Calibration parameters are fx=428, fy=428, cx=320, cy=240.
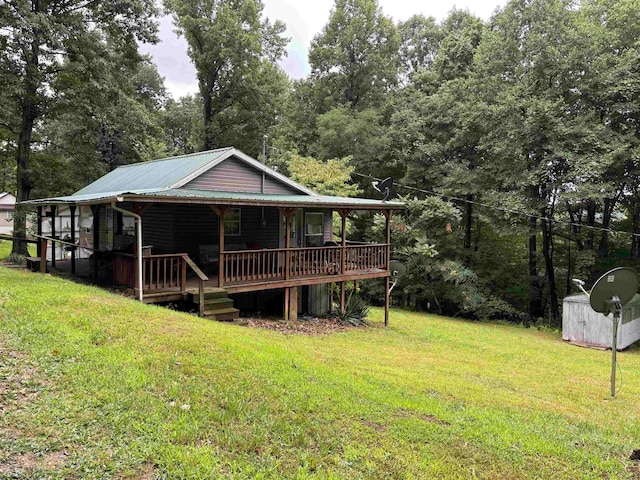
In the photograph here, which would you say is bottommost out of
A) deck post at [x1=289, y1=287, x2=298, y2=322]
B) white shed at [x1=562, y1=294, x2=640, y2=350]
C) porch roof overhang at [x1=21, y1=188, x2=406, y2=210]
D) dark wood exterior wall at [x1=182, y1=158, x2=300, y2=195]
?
white shed at [x1=562, y1=294, x2=640, y2=350]

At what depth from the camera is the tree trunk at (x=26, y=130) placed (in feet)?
55.3

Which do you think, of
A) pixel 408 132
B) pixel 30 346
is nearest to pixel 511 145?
pixel 408 132

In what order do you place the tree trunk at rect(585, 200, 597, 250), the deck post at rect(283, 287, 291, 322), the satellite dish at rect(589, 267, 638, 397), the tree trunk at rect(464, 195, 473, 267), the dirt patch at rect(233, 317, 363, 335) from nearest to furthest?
the satellite dish at rect(589, 267, 638, 397), the dirt patch at rect(233, 317, 363, 335), the deck post at rect(283, 287, 291, 322), the tree trunk at rect(585, 200, 597, 250), the tree trunk at rect(464, 195, 473, 267)

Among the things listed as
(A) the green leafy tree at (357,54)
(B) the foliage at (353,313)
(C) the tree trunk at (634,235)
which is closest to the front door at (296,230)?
(B) the foliage at (353,313)

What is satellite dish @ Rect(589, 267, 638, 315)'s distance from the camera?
758 cm

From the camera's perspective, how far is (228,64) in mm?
29938

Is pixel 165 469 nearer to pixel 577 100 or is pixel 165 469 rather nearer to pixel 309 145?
pixel 577 100

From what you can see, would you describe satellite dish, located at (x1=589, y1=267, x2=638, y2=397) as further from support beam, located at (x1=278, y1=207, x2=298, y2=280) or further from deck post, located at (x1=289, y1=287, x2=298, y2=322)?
deck post, located at (x1=289, y1=287, x2=298, y2=322)

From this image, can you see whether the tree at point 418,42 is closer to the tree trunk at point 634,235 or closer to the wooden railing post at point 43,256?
the tree trunk at point 634,235

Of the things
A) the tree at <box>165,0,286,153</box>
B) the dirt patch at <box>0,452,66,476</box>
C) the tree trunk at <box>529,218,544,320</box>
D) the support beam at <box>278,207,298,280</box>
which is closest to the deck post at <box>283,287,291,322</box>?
the support beam at <box>278,207,298,280</box>

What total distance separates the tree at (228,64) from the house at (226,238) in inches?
606

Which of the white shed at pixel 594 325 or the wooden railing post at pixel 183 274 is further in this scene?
the white shed at pixel 594 325

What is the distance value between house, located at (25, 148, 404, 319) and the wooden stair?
2cm

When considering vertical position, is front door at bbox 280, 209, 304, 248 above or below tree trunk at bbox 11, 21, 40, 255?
below
